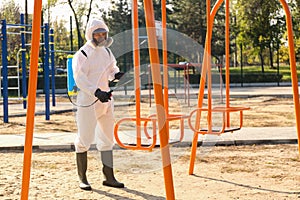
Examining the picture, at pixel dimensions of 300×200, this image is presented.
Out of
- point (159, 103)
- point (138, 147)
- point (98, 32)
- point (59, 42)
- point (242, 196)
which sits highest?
point (59, 42)

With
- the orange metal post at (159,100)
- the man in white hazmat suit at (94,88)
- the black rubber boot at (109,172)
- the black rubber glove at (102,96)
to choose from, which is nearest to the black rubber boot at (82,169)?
the man in white hazmat suit at (94,88)

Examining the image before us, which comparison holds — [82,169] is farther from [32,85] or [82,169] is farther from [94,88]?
[32,85]

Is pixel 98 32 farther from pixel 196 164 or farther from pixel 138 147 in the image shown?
pixel 196 164

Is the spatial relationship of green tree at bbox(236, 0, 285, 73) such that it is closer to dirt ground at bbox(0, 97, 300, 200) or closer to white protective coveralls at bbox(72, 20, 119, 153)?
dirt ground at bbox(0, 97, 300, 200)

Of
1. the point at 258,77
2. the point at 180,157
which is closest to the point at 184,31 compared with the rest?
the point at 258,77

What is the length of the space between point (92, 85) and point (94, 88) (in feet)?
0.17

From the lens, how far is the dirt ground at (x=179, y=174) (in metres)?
Answer: 5.25

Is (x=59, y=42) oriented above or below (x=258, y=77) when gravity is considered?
above

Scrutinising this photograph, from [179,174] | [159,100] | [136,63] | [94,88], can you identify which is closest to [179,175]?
[179,174]

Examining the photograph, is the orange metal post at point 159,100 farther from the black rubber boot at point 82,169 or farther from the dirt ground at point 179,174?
the black rubber boot at point 82,169

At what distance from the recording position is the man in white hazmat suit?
5445mm

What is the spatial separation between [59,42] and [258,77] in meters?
15.8

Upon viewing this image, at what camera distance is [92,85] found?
17.6 ft

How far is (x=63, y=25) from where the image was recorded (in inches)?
1481
